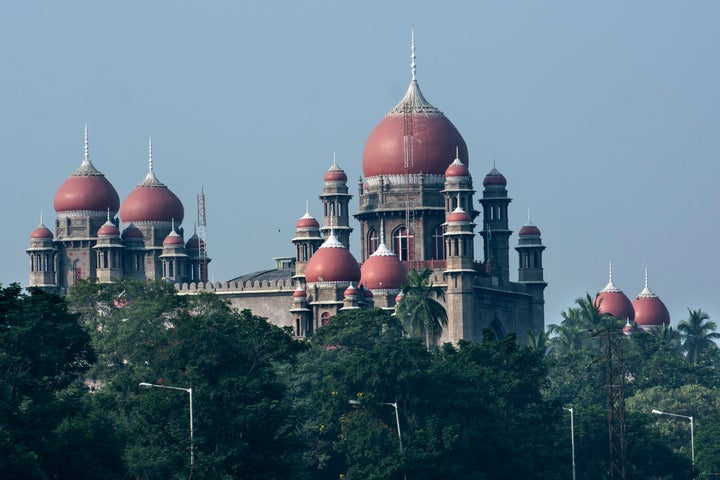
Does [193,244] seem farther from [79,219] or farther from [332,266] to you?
[332,266]

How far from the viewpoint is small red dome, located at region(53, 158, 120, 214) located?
136 meters

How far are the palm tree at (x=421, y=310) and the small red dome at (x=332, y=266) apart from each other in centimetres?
617

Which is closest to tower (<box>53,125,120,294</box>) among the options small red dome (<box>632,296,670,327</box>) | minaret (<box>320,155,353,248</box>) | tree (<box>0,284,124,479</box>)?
minaret (<box>320,155,353,248</box>)

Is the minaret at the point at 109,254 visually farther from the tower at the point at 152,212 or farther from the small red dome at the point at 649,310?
the small red dome at the point at 649,310

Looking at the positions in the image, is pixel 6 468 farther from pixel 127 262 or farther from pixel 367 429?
pixel 127 262

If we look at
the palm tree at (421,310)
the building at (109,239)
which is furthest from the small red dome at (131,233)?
the palm tree at (421,310)

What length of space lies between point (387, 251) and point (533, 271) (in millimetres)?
10734

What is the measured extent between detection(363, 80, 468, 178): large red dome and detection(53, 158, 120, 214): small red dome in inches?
677

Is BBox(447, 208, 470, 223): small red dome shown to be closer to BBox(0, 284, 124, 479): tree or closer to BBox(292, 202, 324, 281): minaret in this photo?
BBox(292, 202, 324, 281): minaret

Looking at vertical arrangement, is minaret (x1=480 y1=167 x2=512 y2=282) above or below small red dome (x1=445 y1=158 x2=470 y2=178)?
below

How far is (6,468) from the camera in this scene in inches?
2667

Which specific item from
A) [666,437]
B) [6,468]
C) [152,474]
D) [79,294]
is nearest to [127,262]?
[79,294]

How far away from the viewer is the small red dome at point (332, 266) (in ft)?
391

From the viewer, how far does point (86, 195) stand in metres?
136
